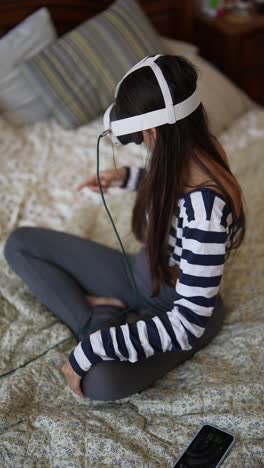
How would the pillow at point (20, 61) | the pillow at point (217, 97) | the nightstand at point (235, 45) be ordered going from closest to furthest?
the pillow at point (20, 61) < the pillow at point (217, 97) < the nightstand at point (235, 45)

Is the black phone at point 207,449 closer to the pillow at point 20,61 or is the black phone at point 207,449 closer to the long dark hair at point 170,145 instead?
the long dark hair at point 170,145

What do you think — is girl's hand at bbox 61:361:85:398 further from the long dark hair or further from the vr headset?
the vr headset

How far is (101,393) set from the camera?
1.08 metres

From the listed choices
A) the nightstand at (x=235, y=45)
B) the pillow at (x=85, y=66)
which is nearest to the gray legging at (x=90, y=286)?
the pillow at (x=85, y=66)

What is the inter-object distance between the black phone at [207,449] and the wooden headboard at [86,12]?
166 cm

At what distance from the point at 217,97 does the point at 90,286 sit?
1112 mm

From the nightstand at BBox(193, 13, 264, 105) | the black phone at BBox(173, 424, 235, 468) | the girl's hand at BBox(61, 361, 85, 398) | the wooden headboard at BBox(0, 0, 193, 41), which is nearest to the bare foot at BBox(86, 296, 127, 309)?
the girl's hand at BBox(61, 361, 85, 398)

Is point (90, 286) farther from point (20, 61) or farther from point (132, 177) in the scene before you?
point (20, 61)

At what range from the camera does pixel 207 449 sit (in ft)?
3.19

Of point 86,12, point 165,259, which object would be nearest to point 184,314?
point 165,259

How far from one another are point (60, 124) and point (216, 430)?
137 cm

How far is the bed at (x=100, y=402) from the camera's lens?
990mm

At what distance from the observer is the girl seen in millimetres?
976

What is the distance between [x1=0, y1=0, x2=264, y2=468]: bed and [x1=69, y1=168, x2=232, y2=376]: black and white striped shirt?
0.37 feet
